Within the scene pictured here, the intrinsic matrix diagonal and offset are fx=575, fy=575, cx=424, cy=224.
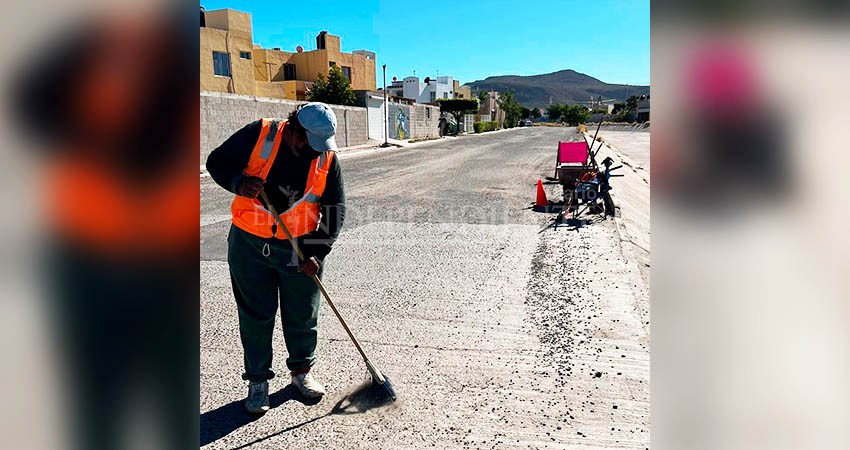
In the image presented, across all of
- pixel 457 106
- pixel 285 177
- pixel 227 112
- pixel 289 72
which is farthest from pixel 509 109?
pixel 285 177

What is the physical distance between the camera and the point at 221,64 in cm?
3180

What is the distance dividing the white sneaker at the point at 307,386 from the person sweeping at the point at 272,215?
8.6 inches

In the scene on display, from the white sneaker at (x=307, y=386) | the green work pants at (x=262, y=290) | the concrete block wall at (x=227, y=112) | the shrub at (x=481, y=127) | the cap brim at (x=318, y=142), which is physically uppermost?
the shrub at (x=481, y=127)

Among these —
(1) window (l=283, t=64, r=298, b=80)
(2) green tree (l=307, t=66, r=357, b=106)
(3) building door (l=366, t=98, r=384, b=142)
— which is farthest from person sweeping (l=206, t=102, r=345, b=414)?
(1) window (l=283, t=64, r=298, b=80)

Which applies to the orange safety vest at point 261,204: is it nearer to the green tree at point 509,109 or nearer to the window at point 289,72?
the window at point 289,72

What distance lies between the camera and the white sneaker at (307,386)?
134 inches

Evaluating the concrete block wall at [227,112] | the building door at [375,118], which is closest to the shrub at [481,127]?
the building door at [375,118]

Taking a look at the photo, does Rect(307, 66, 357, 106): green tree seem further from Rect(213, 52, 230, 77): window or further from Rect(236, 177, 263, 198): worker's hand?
Rect(236, 177, 263, 198): worker's hand

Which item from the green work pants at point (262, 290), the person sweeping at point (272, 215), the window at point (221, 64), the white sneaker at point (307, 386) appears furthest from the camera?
the window at point (221, 64)

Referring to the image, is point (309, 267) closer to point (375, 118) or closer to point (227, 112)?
point (227, 112)

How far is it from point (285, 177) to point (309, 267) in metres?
0.52
